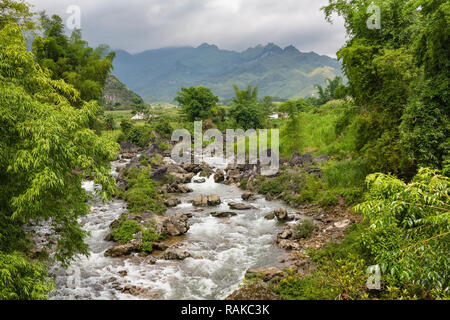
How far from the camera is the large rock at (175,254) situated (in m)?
10.3

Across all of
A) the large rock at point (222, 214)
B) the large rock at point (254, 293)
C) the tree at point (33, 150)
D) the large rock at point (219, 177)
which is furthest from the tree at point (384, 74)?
the large rock at point (219, 177)

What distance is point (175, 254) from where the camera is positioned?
406 inches

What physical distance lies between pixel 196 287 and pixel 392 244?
6.11 m

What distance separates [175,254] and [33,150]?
22.2ft

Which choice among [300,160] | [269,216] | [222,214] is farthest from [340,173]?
[300,160]

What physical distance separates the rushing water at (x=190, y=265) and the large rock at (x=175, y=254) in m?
0.18

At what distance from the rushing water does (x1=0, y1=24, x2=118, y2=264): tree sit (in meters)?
2.98

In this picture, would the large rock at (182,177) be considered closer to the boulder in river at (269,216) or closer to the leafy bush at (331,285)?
the boulder in river at (269,216)

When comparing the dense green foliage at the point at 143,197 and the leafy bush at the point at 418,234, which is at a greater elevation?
the leafy bush at the point at 418,234

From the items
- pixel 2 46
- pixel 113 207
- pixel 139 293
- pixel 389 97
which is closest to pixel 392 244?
pixel 139 293

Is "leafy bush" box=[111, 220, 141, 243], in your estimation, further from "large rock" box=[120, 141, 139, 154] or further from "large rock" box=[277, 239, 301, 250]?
"large rock" box=[120, 141, 139, 154]

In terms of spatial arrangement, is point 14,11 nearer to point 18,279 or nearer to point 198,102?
point 18,279

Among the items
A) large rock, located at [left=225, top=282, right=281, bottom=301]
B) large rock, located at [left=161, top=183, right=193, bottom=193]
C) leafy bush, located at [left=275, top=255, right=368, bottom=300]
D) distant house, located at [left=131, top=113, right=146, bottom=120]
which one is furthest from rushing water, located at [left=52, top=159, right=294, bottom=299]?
distant house, located at [left=131, top=113, right=146, bottom=120]

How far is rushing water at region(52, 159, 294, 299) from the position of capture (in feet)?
27.7
